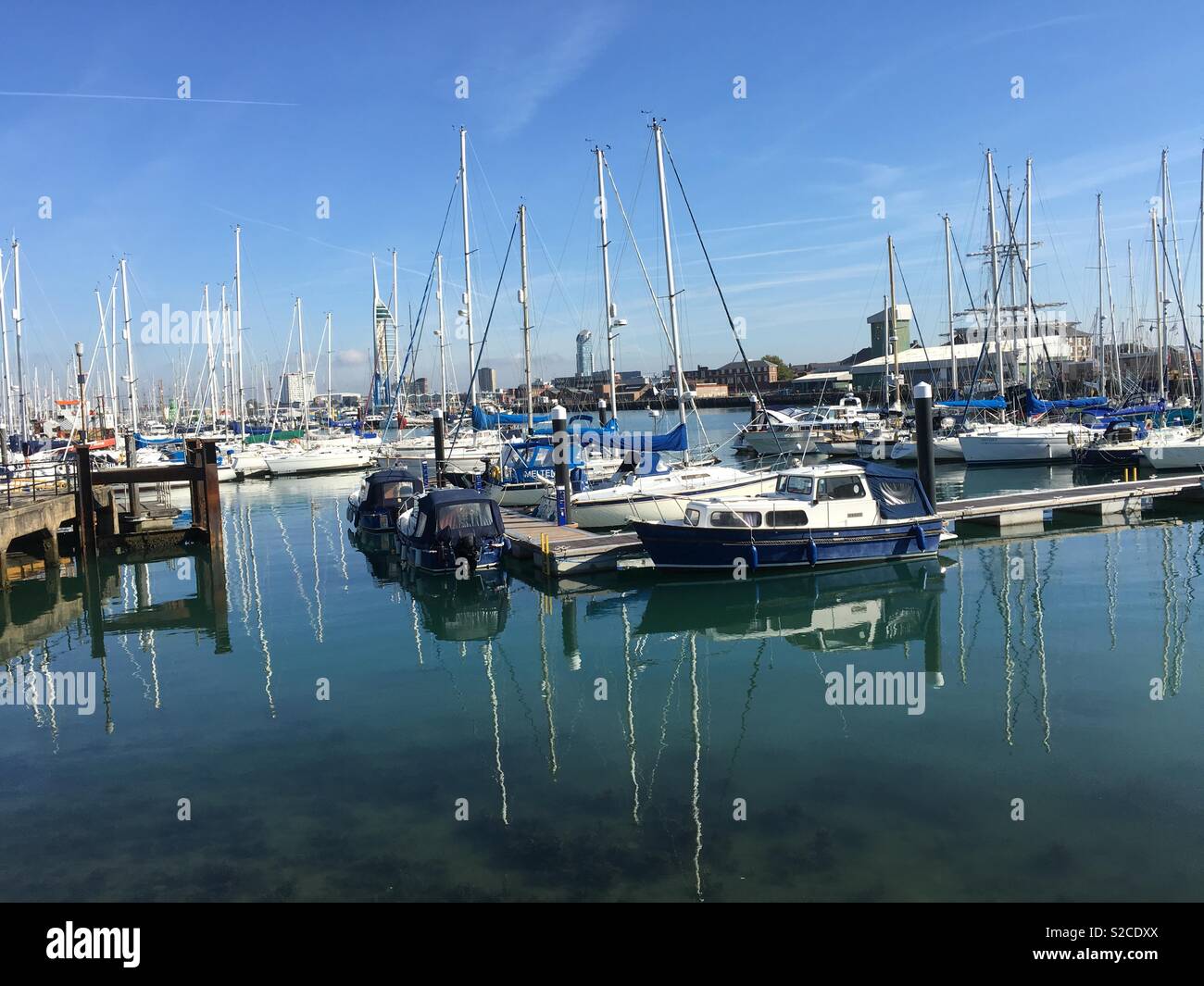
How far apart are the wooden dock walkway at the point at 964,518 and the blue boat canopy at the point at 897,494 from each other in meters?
2.62

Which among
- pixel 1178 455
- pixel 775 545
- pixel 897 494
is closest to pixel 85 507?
pixel 775 545

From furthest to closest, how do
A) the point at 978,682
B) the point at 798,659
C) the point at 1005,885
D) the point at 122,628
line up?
the point at 122,628
the point at 798,659
the point at 978,682
the point at 1005,885

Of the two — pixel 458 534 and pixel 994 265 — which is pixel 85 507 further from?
pixel 994 265

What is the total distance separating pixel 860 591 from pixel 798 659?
20.1 ft

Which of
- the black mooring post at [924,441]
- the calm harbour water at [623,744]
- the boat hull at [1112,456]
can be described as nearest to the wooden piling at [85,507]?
the calm harbour water at [623,744]

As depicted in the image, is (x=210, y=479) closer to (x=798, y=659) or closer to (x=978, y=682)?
(x=798, y=659)

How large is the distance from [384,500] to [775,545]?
49.7 ft

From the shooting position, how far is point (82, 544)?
30.3 meters

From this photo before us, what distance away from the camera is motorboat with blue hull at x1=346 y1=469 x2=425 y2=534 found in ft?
108

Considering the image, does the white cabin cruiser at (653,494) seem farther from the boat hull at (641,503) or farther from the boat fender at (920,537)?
the boat fender at (920,537)

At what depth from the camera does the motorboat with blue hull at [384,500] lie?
32844 mm

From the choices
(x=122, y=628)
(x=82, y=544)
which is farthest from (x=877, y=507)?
(x=82, y=544)

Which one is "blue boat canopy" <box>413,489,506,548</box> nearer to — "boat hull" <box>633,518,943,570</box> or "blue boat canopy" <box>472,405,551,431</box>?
"boat hull" <box>633,518,943,570</box>

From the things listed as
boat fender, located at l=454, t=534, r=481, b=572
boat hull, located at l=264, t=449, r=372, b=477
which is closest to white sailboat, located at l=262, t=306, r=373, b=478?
boat hull, located at l=264, t=449, r=372, b=477
